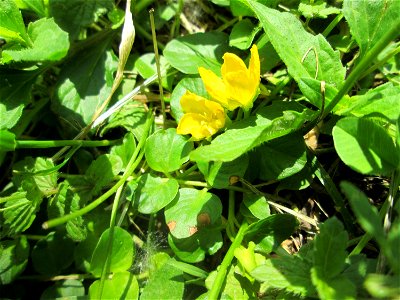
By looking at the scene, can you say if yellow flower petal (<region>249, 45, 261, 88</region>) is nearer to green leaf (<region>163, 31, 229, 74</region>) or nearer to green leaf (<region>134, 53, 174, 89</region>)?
green leaf (<region>163, 31, 229, 74</region>)

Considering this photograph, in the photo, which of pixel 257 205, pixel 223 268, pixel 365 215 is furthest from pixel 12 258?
pixel 365 215

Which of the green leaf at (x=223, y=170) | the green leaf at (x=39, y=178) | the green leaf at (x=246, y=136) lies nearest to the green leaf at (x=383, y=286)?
the green leaf at (x=246, y=136)

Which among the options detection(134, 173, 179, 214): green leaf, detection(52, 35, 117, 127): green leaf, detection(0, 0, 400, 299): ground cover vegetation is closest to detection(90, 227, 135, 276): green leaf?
Result: detection(0, 0, 400, 299): ground cover vegetation

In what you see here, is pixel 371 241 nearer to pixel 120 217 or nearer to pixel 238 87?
pixel 238 87

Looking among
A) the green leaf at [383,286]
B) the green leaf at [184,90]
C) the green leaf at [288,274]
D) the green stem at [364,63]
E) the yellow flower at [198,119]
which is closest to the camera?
the green leaf at [383,286]

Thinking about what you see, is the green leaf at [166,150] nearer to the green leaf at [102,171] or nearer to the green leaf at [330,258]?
the green leaf at [102,171]

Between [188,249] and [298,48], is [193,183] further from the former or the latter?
[298,48]
